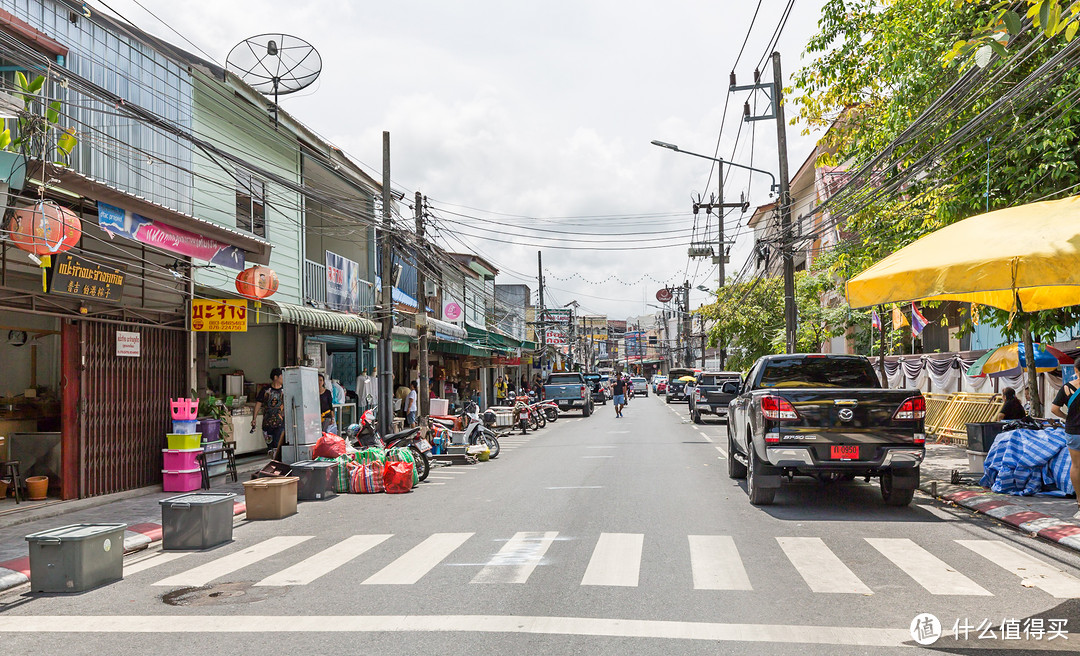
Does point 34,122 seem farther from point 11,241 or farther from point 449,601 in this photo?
point 449,601

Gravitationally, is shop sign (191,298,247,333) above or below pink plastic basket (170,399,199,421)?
above

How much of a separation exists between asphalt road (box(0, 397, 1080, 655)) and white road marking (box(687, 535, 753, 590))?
34mm

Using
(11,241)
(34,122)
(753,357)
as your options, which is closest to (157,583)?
(11,241)

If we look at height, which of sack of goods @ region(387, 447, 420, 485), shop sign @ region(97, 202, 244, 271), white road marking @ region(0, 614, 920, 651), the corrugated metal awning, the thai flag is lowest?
white road marking @ region(0, 614, 920, 651)

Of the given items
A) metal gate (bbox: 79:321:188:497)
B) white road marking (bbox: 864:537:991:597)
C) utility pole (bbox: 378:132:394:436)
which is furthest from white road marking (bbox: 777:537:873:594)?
utility pole (bbox: 378:132:394:436)

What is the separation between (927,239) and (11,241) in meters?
10.9

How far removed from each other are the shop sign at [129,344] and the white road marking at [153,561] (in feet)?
17.6

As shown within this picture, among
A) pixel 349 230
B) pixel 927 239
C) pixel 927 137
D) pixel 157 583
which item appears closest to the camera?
pixel 157 583

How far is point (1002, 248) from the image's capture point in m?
8.91

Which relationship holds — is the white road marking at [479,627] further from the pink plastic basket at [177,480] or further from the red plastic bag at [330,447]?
the red plastic bag at [330,447]

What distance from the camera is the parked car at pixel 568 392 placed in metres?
40.8

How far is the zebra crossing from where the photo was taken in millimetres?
7164

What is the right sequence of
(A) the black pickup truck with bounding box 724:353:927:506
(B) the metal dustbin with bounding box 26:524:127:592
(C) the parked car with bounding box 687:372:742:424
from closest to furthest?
→ (B) the metal dustbin with bounding box 26:524:127:592 → (A) the black pickup truck with bounding box 724:353:927:506 → (C) the parked car with bounding box 687:372:742:424

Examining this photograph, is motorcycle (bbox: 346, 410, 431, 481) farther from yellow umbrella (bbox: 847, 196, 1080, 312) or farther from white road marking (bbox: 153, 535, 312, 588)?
yellow umbrella (bbox: 847, 196, 1080, 312)
